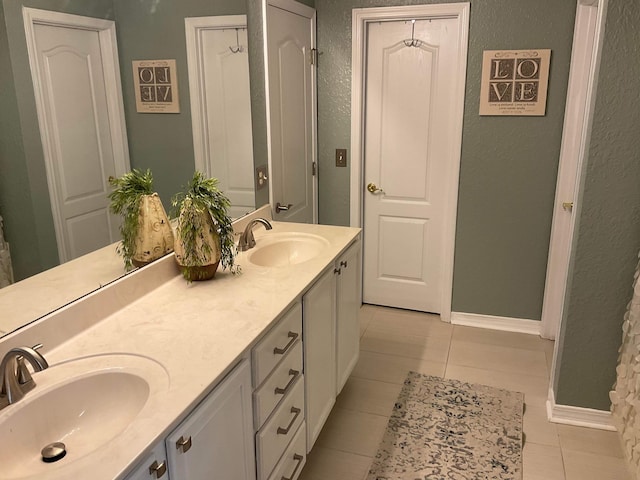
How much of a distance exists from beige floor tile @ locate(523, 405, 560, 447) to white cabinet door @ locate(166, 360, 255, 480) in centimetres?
154

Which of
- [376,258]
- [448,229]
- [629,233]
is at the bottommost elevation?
[376,258]

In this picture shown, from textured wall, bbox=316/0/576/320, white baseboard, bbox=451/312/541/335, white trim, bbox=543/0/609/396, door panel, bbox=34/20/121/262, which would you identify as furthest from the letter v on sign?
door panel, bbox=34/20/121/262

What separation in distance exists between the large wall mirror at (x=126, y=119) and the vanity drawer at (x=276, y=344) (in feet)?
1.88

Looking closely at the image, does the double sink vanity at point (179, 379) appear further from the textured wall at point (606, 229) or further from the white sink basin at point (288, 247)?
the textured wall at point (606, 229)

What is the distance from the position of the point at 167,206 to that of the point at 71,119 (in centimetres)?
54

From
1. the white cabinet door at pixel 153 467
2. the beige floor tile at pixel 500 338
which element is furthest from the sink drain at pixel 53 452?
the beige floor tile at pixel 500 338

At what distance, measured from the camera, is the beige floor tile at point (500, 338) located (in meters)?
3.40

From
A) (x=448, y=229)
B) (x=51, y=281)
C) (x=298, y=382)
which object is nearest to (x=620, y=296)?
(x=448, y=229)

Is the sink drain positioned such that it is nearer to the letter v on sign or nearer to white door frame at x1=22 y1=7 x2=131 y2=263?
white door frame at x1=22 y1=7 x2=131 y2=263

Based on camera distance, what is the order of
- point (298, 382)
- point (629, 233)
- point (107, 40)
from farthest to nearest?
point (629, 233) → point (298, 382) → point (107, 40)

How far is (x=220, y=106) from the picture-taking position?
91.7 inches

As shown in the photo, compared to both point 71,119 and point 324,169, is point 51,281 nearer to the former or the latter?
point 71,119

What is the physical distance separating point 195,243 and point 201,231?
5 centimetres

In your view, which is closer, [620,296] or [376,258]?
[620,296]
